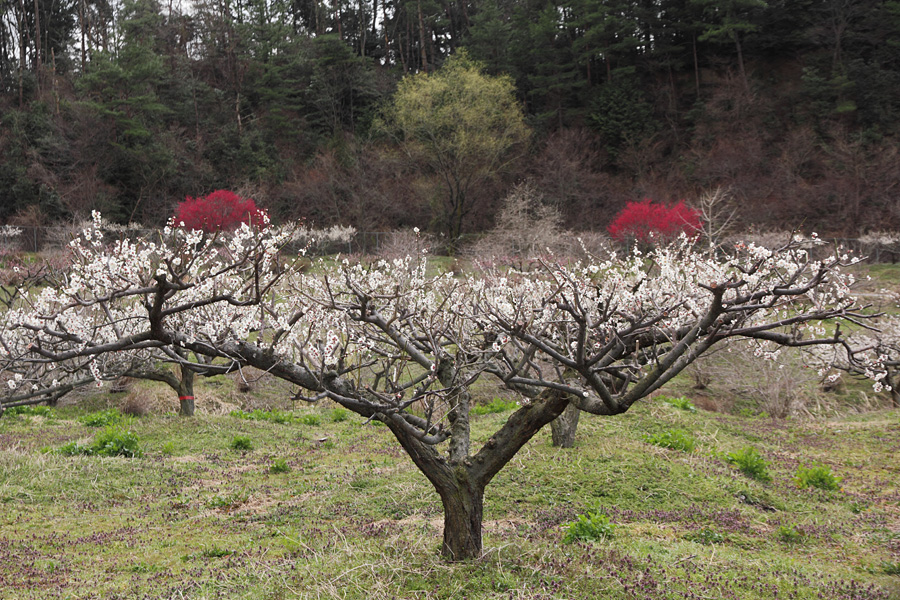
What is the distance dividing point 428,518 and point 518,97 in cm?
3896

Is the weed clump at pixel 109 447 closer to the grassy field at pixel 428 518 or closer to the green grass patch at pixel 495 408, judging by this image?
the grassy field at pixel 428 518

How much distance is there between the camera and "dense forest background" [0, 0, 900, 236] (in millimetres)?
31922

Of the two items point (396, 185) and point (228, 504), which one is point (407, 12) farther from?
point (228, 504)

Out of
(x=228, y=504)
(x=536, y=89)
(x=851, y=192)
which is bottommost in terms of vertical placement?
(x=228, y=504)

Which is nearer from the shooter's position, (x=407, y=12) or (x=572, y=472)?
(x=572, y=472)

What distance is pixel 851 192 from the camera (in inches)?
1171

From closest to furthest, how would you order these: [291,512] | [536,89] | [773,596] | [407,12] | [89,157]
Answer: [773,596] → [291,512] → [89,157] → [536,89] → [407,12]

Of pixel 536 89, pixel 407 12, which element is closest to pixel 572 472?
pixel 536 89

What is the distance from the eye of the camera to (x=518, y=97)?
41844 mm

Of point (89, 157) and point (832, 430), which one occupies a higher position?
point (89, 157)

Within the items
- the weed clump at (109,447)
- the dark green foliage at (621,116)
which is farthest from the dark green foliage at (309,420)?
the dark green foliage at (621,116)

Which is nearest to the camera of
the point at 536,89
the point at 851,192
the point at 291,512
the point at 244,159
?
the point at 291,512

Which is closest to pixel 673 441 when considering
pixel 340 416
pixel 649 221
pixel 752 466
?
pixel 752 466

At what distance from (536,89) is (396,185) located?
33.4 ft
